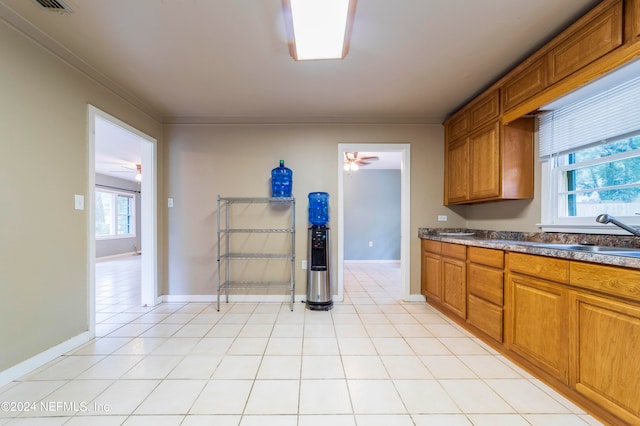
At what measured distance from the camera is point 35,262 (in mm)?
1761

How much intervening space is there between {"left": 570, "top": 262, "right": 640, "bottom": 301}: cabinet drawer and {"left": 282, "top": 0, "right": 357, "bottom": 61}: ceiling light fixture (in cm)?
185

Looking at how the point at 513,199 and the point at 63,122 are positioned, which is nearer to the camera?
the point at 63,122

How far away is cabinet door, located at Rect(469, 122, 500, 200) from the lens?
91.0 inches

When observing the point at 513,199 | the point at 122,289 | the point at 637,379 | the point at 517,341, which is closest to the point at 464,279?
the point at 517,341

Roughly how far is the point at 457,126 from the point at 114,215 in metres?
8.55

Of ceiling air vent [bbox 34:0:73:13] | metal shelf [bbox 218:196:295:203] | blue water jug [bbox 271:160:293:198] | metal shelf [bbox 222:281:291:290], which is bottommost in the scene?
metal shelf [bbox 222:281:291:290]

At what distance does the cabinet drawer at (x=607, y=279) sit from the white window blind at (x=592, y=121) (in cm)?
103

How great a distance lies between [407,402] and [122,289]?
13.8ft

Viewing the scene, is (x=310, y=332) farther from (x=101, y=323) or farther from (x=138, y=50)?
(x=138, y=50)

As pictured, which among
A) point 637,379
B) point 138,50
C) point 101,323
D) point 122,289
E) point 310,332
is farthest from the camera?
point 122,289

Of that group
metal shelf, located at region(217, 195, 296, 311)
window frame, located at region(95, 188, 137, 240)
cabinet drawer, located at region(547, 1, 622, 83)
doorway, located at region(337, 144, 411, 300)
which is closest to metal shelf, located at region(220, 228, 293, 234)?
metal shelf, located at region(217, 195, 296, 311)

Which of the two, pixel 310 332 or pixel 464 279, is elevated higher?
pixel 464 279

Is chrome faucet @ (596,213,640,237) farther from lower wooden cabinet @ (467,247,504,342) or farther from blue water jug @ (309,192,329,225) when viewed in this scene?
blue water jug @ (309,192,329,225)

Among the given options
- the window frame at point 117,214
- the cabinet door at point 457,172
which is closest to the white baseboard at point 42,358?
the cabinet door at point 457,172
